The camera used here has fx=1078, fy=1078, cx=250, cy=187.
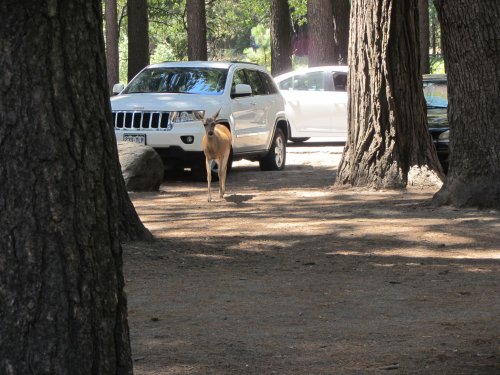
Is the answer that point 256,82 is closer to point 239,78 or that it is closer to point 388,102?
point 239,78

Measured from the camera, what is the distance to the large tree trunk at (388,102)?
47.5ft

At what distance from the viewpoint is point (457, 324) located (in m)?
6.77

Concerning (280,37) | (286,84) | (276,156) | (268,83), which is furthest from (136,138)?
(280,37)

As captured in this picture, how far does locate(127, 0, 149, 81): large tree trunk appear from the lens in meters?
25.3

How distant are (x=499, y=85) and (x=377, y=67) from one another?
295cm

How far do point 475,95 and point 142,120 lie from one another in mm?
6138

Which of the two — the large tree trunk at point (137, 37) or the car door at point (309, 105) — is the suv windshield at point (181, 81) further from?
the large tree trunk at point (137, 37)

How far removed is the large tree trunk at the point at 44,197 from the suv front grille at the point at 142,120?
12407mm

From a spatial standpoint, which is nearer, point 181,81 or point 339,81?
point 181,81

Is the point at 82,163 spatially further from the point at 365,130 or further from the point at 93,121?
the point at 365,130

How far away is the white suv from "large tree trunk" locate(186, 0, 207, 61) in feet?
28.3

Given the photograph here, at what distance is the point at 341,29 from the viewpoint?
104 feet

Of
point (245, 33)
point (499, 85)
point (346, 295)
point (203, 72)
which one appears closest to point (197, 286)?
point (346, 295)

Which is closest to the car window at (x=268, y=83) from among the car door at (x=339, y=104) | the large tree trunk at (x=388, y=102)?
the car door at (x=339, y=104)
